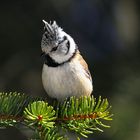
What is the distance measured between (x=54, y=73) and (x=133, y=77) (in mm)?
1881

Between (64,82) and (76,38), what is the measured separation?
390 centimetres

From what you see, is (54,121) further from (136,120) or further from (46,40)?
(136,120)

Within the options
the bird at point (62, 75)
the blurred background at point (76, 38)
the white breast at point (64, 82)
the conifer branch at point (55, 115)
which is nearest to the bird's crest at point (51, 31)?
the bird at point (62, 75)

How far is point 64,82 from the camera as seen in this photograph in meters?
4.89

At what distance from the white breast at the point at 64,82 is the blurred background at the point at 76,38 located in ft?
6.57

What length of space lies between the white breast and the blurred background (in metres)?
2.00

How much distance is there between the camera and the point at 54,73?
4922 millimetres

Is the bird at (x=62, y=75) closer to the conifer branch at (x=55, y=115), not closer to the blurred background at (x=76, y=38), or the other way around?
the conifer branch at (x=55, y=115)

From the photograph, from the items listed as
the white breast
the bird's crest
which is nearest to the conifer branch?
the bird's crest

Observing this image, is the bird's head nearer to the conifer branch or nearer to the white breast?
the white breast

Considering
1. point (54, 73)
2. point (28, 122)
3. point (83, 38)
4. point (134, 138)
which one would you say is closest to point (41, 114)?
A: point (28, 122)

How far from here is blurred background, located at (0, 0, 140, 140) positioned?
7.59 m

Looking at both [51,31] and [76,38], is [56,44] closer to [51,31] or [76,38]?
[51,31]

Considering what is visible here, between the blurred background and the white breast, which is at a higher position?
the blurred background
